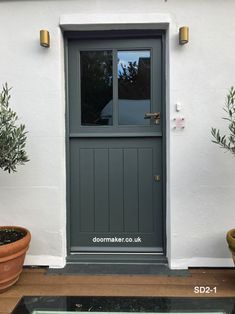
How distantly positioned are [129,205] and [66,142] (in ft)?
2.91

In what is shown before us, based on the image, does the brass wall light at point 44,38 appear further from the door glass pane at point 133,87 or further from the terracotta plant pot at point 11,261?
the terracotta plant pot at point 11,261

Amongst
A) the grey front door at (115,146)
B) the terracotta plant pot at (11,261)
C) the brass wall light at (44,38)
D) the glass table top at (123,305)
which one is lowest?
the glass table top at (123,305)

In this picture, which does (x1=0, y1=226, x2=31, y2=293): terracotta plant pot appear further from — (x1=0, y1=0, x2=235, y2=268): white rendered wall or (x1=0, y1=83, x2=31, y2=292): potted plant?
(x1=0, y1=0, x2=235, y2=268): white rendered wall

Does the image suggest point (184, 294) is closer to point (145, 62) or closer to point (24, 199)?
point (24, 199)

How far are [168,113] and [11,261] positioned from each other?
6.17 feet

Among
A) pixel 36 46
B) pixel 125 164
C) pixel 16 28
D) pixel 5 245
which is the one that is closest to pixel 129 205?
pixel 125 164

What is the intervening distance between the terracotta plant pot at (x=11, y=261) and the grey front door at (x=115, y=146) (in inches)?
25.9

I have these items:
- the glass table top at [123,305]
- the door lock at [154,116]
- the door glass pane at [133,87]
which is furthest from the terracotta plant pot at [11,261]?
the door lock at [154,116]

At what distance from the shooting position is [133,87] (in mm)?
3111

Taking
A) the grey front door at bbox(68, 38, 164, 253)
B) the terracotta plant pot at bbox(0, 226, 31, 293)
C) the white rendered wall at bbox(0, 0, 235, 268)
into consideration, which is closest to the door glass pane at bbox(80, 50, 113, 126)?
the grey front door at bbox(68, 38, 164, 253)

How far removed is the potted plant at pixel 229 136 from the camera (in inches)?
102


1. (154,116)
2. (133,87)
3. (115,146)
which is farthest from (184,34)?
(115,146)

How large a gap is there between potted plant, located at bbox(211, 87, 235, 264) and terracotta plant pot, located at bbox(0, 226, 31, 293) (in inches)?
68.0

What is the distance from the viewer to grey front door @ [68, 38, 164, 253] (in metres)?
3.07
